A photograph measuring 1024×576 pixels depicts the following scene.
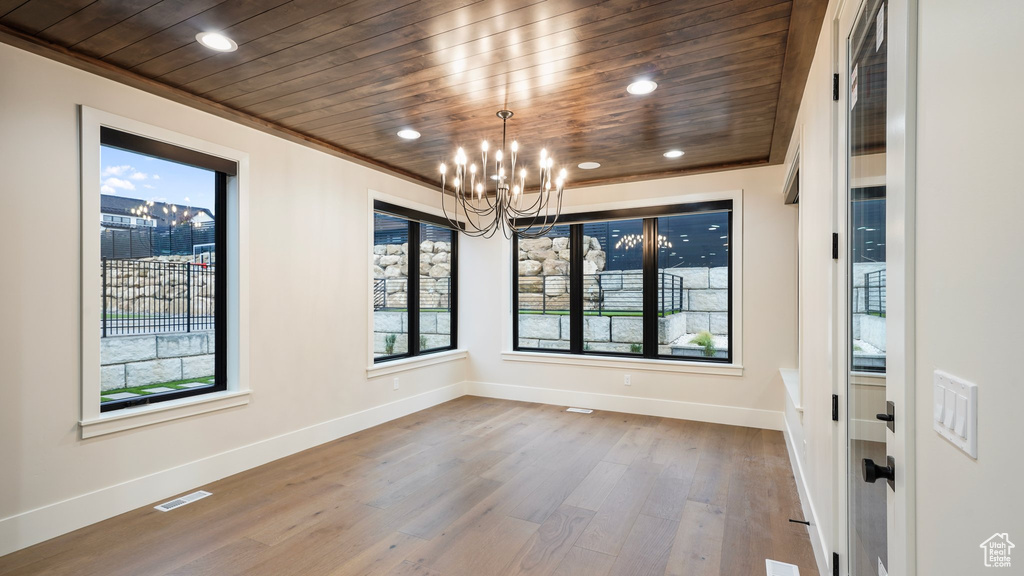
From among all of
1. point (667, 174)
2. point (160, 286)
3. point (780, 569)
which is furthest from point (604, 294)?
point (160, 286)

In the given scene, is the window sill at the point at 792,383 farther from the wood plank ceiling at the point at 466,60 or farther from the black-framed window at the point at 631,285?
the wood plank ceiling at the point at 466,60

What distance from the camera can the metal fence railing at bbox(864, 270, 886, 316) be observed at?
132 centimetres

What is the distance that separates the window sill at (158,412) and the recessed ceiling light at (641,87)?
10.8 feet

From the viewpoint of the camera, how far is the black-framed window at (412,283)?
200 inches

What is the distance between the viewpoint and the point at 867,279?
59.2 inches

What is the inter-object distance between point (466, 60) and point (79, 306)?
2.48 meters

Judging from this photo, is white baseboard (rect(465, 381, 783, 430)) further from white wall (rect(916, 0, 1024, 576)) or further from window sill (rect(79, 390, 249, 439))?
white wall (rect(916, 0, 1024, 576))

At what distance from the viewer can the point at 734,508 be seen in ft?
9.77

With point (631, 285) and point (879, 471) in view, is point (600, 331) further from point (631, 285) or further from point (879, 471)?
point (879, 471)

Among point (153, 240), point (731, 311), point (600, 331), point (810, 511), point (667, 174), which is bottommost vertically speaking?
point (810, 511)

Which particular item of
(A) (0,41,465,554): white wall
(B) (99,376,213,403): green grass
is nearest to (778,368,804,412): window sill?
(A) (0,41,465,554): white wall

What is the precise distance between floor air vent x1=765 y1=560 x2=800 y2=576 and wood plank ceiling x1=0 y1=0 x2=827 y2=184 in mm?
2499

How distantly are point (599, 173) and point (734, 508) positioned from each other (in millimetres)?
3376

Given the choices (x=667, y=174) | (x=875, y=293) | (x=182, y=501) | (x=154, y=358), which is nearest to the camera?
(x=875, y=293)
